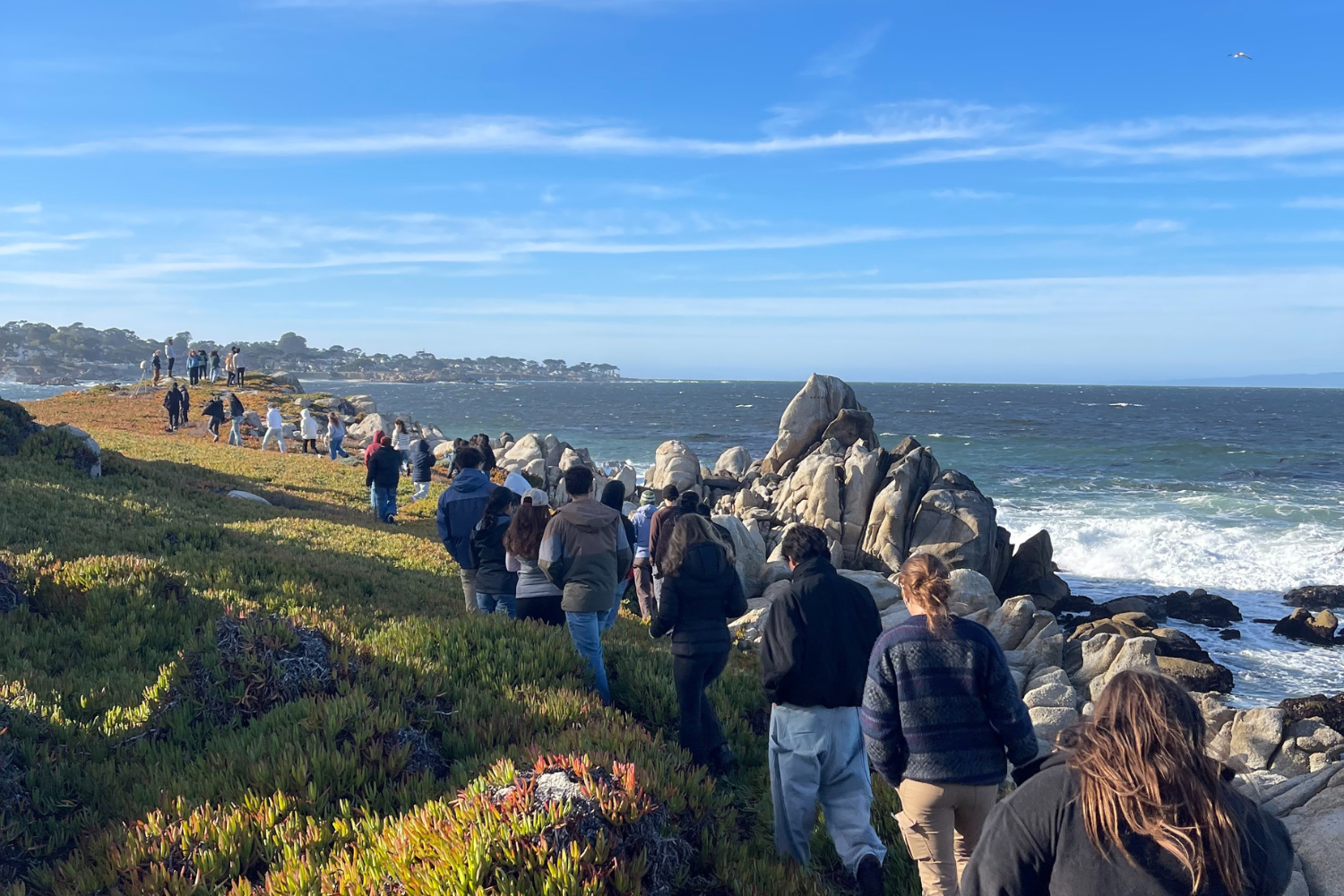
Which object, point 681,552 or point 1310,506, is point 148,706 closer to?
point 681,552

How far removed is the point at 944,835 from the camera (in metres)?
Answer: 4.74

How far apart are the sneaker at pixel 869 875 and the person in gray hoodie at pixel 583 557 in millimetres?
3196

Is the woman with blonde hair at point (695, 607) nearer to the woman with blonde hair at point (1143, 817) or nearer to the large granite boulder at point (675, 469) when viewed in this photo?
the woman with blonde hair at point (1143, 817)

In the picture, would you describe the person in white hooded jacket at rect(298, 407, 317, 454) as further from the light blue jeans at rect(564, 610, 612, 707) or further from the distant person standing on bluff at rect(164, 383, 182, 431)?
the light blue jeans at rect(564, 610, 612, 707)

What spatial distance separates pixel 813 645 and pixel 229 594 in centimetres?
765

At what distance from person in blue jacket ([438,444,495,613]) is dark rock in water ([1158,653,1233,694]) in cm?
1460

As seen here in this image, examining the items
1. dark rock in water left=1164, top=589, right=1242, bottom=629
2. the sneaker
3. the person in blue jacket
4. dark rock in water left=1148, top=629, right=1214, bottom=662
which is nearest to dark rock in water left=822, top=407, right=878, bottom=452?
dark rock in water left=1164, top=589, right=1242, bottom=629

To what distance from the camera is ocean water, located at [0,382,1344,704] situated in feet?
86.3

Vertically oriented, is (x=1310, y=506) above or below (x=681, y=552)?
below

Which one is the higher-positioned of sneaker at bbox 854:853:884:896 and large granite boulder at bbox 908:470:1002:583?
sneaker at bbox 854:853:884:896

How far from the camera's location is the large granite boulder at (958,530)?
24484 millimetres

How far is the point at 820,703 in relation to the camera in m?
5.48

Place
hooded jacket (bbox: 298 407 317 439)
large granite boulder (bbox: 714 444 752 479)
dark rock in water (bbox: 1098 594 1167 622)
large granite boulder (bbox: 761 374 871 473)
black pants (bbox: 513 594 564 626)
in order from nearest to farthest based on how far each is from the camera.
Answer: black pants (bbox: 513 594 564 626), dark rock in water (bbox: 1098 594 1167 622), hooded jacket (bbox: 298 407 317 439), large granite boulder (bbox: 761 374 871 473), large granite boulder (bbox: 714 444 752 479)

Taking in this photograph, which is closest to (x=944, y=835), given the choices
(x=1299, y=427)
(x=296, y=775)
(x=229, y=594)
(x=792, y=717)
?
(x=792, y=717)
